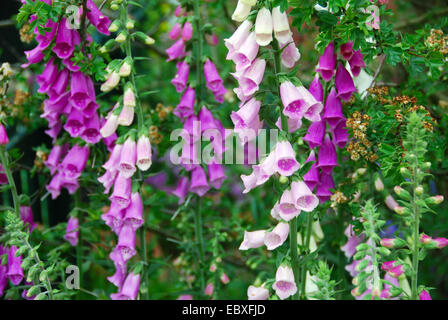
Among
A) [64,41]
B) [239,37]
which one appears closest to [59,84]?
[64,41]

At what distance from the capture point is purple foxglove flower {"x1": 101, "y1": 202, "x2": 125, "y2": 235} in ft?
6.18

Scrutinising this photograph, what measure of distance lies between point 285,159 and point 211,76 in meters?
0.66

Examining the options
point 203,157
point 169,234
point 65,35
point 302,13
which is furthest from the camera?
point 169,234

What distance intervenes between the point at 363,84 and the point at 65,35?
3.92 ft

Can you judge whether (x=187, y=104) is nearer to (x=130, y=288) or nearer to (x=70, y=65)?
(x=70, y=65)

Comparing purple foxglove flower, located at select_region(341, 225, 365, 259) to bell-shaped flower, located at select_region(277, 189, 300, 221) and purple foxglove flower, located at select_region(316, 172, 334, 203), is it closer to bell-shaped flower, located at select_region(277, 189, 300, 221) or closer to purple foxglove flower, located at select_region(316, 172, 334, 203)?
purple foxglove flower, located at select_region(316, 172, 334, 203)

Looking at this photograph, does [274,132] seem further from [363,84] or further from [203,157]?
[363,84]

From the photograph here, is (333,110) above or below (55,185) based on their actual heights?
above

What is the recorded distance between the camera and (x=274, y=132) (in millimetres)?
1657

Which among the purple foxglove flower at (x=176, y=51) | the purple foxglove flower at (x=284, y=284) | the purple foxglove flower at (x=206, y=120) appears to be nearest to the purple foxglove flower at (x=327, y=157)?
the purple foxglove flower at (x=284, y=284)

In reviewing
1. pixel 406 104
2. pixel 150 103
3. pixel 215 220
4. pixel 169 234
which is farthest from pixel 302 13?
pixel 150 103

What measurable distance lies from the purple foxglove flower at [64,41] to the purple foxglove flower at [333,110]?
2.82ft

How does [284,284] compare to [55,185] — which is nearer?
[284,284]

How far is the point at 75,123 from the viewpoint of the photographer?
78.9 inches
